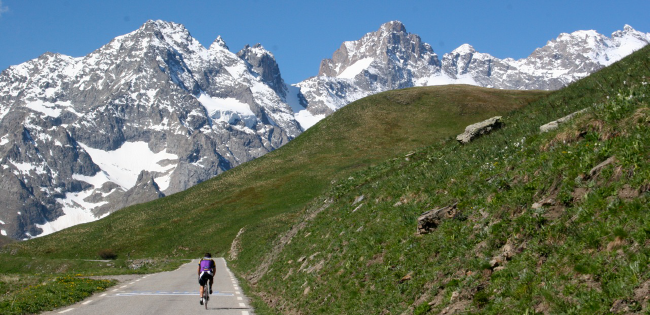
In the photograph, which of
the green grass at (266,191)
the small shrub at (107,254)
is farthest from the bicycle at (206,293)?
the small shrub at (107,254)

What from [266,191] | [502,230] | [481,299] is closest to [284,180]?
[266,191]

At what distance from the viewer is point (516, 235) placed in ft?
40.5

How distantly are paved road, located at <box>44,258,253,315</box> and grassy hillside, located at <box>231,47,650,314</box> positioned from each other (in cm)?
197

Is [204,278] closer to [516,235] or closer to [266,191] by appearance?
[516,235]

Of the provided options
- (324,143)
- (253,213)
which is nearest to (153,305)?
(253,213)

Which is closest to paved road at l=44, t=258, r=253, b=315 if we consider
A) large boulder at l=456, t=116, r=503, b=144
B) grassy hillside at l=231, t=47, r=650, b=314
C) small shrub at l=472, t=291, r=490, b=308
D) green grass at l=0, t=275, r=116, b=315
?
green grass at l=0, t=275, r=116, b=315

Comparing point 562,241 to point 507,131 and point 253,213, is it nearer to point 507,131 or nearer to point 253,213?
point 507,131

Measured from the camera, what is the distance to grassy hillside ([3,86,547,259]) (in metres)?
72.2

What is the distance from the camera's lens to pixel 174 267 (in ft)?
158

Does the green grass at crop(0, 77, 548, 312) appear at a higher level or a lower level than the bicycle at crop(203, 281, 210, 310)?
higher

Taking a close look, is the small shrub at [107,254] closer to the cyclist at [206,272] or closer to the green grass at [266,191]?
the green grass at [266,191]

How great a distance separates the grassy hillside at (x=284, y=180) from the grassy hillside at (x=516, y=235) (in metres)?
41.5

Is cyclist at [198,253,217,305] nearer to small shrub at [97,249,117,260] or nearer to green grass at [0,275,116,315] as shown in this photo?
green grass at [0,275,116,315]

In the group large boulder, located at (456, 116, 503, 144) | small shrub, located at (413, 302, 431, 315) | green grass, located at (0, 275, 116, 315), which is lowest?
small shrub, located at (413, 302, 431, 315)
